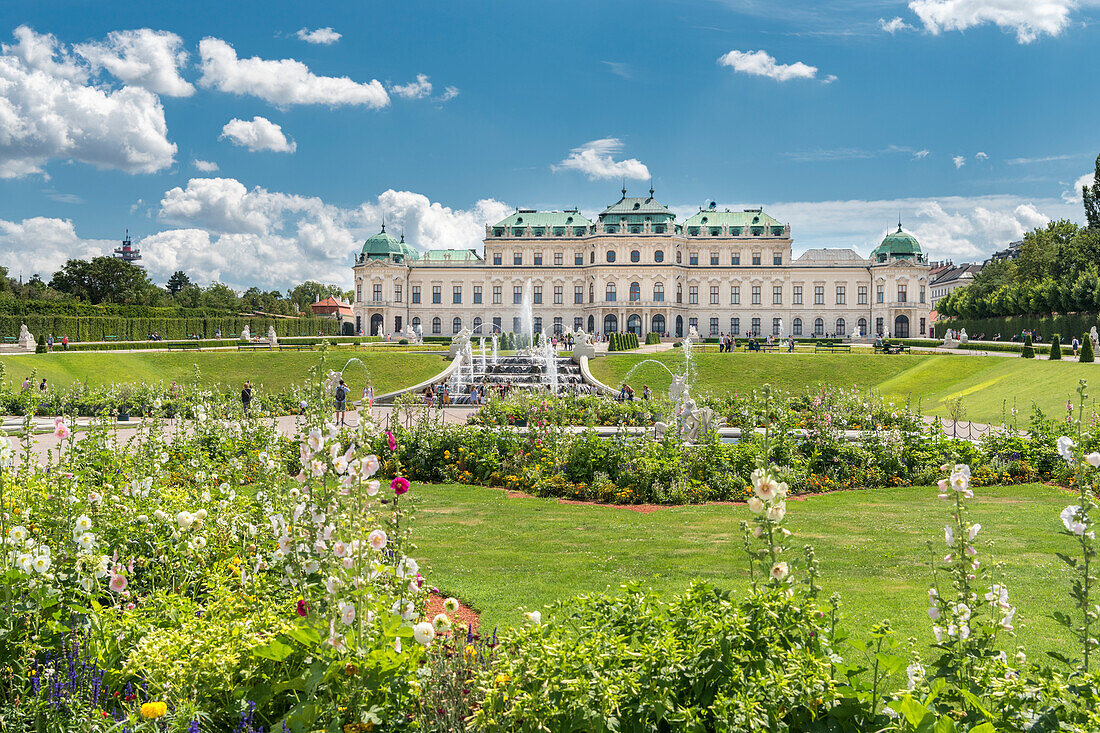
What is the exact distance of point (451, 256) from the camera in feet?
269

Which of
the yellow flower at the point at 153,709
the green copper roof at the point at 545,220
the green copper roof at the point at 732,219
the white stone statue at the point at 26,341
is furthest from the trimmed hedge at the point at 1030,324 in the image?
the yellow flower at the point at 153,709

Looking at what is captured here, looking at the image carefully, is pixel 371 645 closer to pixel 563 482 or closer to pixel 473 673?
pixel 473 673

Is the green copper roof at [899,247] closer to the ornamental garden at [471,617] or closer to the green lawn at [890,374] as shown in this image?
the green lawn at [890,374]

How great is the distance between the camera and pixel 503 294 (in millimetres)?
80188

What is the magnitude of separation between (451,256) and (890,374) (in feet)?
174

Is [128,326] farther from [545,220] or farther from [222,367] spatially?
[545,220]

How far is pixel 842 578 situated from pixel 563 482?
602 centimetres

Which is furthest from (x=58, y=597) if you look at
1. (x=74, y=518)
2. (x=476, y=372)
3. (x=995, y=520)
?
(x=476, y=372)

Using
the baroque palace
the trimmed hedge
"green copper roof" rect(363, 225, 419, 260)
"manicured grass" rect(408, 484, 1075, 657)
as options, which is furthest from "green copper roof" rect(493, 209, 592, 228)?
"manicured grass" rect(408, 484, 1075, 657)

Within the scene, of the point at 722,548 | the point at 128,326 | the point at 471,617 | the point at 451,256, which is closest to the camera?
the point at 471,617

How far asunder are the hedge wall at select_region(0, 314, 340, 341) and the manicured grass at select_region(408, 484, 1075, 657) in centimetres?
4876

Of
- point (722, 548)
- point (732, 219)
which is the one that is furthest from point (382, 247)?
point (722, 548)

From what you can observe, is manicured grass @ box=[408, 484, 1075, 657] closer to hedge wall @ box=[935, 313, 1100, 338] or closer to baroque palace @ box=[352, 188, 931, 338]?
hedge wall @ box=[935, 313, 1100, 338]

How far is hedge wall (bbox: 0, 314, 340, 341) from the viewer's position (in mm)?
49844
